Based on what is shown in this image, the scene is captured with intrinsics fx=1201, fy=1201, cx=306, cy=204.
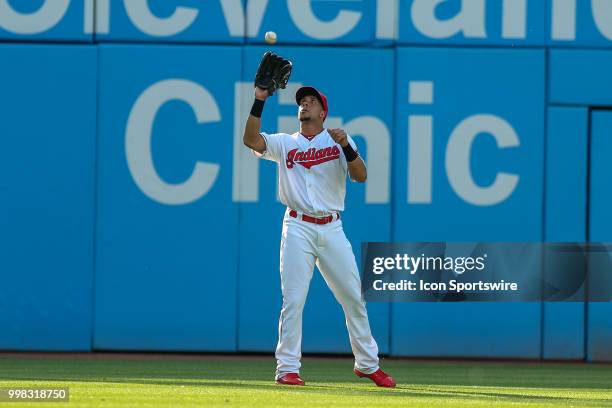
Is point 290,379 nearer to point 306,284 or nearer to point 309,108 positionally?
point 306,284

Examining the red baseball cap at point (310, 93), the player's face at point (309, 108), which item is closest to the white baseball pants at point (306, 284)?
the player's face at point (309, 108)

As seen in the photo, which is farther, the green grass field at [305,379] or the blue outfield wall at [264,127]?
the blue outfield wall at [264,127]

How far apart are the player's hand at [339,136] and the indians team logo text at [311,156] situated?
0.88 feet

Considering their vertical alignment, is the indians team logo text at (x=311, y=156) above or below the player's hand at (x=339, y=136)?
below

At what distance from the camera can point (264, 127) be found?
10062mm

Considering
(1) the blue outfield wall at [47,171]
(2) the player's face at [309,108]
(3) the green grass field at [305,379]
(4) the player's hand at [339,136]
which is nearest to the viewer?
(3) the green grass field at [305,379]

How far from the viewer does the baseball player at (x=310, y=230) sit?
728cm

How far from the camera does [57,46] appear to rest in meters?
9.97

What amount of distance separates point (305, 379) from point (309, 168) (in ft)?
5.09

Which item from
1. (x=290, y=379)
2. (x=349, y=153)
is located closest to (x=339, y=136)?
(x=349, y=153)

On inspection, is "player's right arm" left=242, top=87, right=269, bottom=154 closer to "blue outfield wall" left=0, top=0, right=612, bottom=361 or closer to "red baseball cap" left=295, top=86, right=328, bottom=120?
"red baseball cap" left=295, top=86, right=328, bottom=120

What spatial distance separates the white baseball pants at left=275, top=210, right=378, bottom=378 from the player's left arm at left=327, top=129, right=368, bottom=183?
376 mm

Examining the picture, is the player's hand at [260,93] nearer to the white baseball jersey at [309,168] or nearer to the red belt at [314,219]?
the white baseball jersey at [309,168]

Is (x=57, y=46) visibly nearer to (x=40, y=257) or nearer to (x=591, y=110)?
(x=40, y=257)
